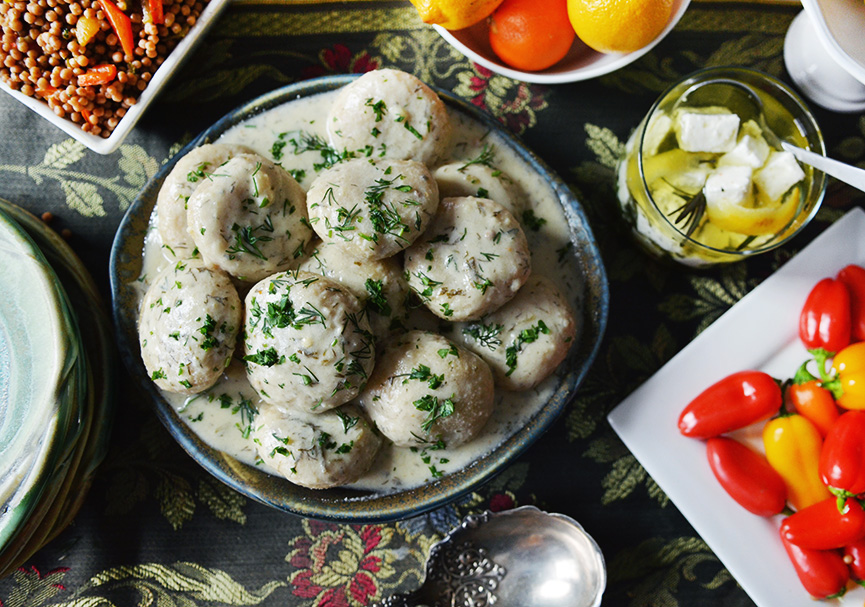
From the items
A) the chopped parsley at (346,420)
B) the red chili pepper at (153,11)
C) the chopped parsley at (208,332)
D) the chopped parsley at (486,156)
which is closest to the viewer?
the chopped parsley at (208,332)

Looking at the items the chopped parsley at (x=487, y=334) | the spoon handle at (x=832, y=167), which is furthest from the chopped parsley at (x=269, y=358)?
the spoon handle at (x=832, y=167)

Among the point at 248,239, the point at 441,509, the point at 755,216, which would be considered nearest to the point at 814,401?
the point at 755,216

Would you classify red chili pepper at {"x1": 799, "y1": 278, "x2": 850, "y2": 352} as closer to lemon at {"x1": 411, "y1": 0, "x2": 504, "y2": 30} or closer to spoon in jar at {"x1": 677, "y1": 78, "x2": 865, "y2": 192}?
spoon in jar at {"x1": 677, "y1": 78, "x2": 865, "y2": 192}

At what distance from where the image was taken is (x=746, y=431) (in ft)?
6.16

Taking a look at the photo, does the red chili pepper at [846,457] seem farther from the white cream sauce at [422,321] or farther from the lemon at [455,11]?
the lemon at [455,11]

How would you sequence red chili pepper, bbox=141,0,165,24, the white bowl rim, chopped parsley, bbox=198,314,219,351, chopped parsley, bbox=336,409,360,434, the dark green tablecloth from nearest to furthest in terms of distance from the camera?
1. the white bowl rim
2. chopped parsley, bbox=198,314,219,351
3. chopped parsley, bbox=336,409,360,434
4. red chili pepper, bbox=141,0,165,24
5. the dark green tablecloth

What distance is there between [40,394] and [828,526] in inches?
85.5

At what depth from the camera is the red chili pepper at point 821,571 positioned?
1.76 m

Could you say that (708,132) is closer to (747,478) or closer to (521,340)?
(521,340)

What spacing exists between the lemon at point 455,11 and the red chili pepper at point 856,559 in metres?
1.86

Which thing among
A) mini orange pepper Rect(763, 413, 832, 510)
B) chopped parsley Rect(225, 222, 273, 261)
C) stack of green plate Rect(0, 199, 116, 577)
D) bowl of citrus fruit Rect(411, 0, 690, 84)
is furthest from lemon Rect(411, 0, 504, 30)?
mini orange pepper Rect(763, 413, 832, 510)

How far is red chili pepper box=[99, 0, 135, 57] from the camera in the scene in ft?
5.40

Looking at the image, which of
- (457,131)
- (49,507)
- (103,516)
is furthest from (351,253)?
(103,516)

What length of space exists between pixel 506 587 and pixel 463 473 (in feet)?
1.30
